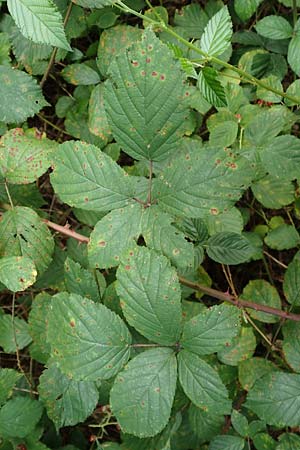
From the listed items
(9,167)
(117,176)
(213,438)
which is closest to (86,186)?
(117,176)

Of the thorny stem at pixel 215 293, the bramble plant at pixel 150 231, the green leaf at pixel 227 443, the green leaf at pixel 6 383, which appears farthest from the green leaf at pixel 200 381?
the green leaf at pixel 6 383

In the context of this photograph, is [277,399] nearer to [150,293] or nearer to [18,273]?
[150,293]

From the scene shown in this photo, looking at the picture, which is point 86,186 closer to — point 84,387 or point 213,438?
point 84,387

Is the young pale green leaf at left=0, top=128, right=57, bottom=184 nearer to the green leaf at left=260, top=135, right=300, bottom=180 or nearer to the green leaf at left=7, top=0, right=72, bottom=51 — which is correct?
the green leaf at left=7, top=0, right=72, bottom=51

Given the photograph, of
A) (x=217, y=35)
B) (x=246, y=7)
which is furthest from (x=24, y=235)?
(x=246, y=7)

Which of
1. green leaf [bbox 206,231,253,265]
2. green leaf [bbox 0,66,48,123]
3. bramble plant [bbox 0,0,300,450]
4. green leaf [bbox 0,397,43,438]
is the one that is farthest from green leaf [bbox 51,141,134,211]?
green leaf [bbox 0,397,43,438]

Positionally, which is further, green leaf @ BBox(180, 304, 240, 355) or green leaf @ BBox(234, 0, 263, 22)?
green leaf @ BBox(234, 0, 263, 22)

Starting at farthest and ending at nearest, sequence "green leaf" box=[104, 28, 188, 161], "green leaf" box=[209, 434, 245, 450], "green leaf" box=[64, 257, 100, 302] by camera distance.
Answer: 1. "green leaf" box=[209, 434, 245, 450]
2. "green leaf" box=[64, 257, 100, 302]
3. "green leaf" box=[104, 28, 188, 161]
